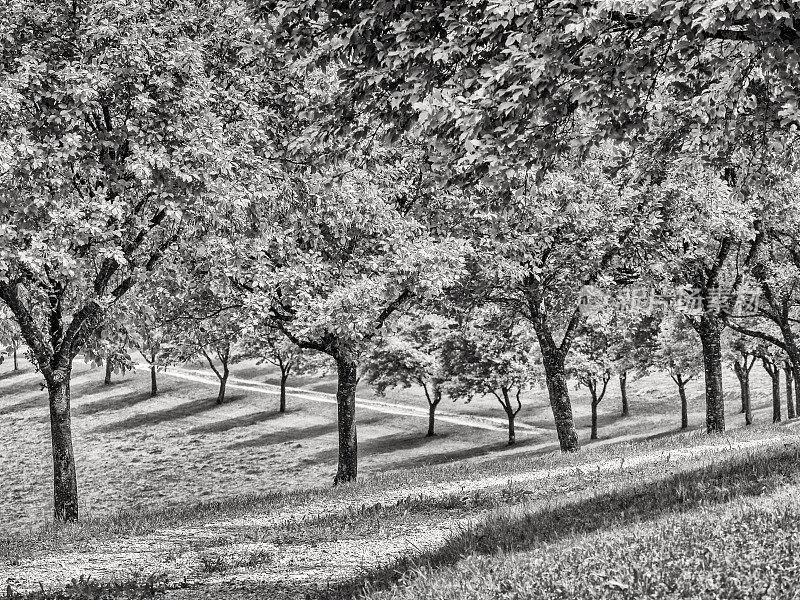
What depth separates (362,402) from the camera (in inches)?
2798

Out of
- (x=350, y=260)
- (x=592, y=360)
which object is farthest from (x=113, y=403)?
(x=350, y=260)

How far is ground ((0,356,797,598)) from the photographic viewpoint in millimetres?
10297

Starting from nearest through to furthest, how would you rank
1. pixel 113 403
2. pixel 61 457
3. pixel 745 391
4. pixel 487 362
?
1. pixel 61 457
2. pixel 487 362
3. pixel 745 391
4. pixel 113 403

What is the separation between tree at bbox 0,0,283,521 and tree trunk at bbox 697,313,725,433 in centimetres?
2021

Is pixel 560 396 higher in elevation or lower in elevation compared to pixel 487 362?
lower

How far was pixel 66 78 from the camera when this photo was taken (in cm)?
1420

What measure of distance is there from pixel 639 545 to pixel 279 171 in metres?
12.3

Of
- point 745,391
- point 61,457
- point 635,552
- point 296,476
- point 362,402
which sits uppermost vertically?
point 635,552

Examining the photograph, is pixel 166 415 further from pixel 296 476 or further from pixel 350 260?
pixel 350 260

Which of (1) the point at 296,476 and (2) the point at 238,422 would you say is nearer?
(1) the point at 296,476

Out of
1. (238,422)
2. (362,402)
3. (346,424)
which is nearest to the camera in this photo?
(346,424)

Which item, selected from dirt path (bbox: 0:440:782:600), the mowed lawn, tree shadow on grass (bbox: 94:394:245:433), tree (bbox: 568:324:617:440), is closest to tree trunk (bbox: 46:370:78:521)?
dirt path (bbox: 0:440:782:600)

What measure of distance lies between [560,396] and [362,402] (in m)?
44.5

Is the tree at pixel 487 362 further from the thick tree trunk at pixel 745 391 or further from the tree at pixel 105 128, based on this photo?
the tree at pixel 105 128
